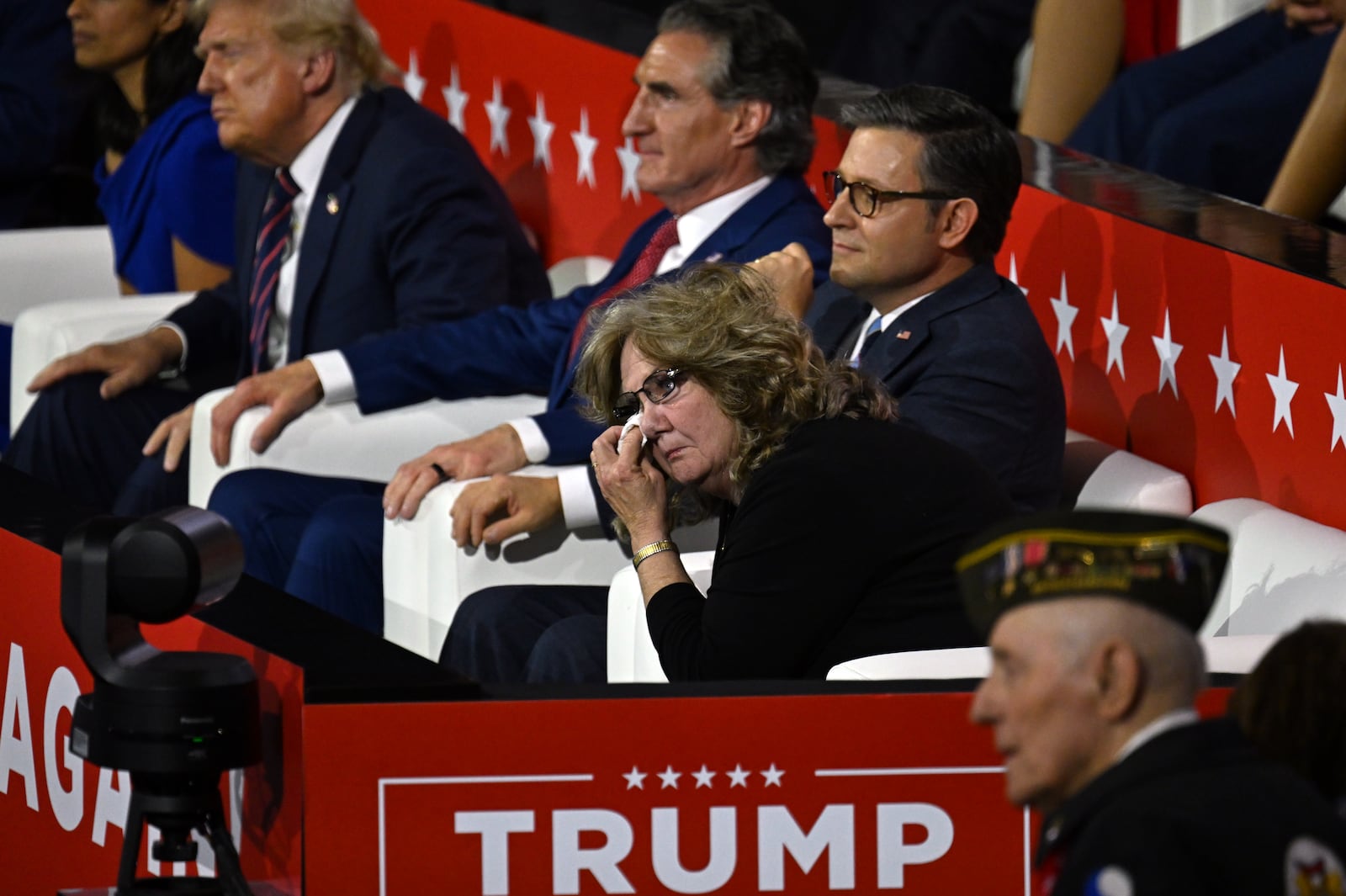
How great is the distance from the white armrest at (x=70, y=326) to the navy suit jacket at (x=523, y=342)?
925 millimetres

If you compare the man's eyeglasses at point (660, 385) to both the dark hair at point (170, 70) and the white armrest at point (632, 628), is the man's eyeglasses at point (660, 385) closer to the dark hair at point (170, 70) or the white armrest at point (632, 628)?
the white armrest at point (632, 628)

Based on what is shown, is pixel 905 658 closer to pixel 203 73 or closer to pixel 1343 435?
pixel 1343 435

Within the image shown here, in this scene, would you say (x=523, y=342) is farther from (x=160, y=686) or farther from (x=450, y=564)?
(x=160, y=686)

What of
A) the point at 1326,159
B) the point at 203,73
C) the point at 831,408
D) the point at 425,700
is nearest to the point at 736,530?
the point at 831,408

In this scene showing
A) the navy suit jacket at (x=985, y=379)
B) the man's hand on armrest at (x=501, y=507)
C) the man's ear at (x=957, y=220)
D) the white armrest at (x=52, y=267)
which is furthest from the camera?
the white armrest at (x=52, y=267)

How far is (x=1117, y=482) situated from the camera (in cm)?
347

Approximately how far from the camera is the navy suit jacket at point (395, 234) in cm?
449

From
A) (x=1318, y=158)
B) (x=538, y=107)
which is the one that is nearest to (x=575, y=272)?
(x=538, y=107)

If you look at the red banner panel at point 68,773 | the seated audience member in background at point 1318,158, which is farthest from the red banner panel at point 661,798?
the seated audience member in background at point 1318,158

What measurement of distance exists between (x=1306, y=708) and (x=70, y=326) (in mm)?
3549

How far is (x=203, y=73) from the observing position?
4656 millimetres

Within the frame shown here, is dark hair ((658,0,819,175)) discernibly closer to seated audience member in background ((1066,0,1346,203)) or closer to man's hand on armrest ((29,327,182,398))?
seated audience member in background ((1066,0,1346,203))

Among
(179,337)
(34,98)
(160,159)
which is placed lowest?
(179,337)

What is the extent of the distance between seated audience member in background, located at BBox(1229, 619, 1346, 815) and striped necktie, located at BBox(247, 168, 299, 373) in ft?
10.3
